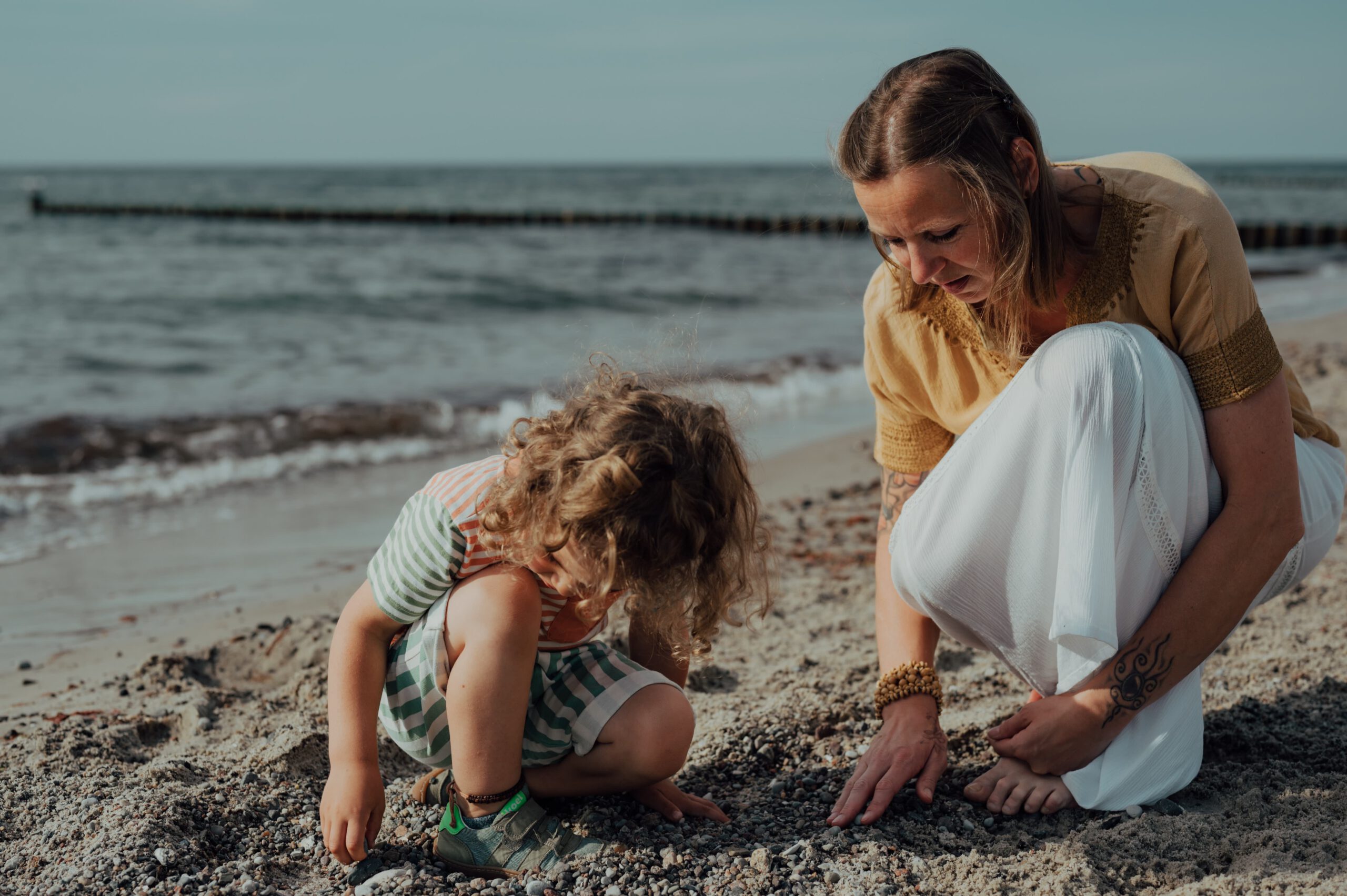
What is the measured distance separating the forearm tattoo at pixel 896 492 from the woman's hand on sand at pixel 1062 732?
52cm

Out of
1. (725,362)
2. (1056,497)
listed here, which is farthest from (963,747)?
(725,362)

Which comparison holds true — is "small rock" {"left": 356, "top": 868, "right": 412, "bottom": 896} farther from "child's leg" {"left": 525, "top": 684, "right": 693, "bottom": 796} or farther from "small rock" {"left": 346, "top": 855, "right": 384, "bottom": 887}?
"child's leg" {"left": 525, "top": 684, "right": 693, "bottom": 796}

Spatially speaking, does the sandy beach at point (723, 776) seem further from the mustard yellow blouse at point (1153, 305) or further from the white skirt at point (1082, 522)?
the mustard yellow blouse at point (1153, 305)

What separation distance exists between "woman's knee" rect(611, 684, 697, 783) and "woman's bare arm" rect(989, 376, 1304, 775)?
67 cm

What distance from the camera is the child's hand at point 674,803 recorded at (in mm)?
1902

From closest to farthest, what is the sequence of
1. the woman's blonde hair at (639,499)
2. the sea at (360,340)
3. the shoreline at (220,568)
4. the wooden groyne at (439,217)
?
1. the woman's blonde hair at (639,499)
2. the shoreline at (220,568)
3. the sea at (360,340)
4. the wooden groyne at (439,217)

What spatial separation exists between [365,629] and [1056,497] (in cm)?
120

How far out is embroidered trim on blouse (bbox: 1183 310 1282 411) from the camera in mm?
1839

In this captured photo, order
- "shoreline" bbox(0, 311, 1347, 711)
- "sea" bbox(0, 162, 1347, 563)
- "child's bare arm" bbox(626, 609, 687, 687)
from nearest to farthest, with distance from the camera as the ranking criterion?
"child's bare arm" bbox(626, 609, 687, 687) < "shoreline" bbox(0, 311, 1347, 711) < "sea" bbox(0, 162, 1347, 563)

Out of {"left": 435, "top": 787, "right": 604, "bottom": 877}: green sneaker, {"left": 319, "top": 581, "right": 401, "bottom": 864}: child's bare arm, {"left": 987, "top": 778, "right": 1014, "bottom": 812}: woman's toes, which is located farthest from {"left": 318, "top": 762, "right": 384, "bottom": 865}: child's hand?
{"left": 987, "top": 778, "right": 1014, "bottom": 812}: woman's toes

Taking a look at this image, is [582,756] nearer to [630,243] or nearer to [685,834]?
[685,834]

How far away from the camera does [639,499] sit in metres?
1.64

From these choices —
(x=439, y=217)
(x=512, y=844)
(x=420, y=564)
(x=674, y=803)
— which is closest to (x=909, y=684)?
(x=674, y=803)

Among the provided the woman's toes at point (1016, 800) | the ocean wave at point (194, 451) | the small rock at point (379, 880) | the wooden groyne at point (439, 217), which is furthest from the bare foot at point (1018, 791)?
the wooden groyne at point (439, 217)
